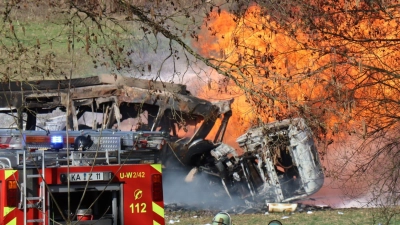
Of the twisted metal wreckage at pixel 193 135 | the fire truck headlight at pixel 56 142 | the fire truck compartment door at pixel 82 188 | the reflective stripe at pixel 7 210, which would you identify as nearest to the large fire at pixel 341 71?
the fire truck compartment door at pixel 82 188

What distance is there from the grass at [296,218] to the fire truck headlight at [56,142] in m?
7.22

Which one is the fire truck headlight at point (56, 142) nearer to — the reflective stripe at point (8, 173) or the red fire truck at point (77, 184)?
the red fire truck at point (77, 184)

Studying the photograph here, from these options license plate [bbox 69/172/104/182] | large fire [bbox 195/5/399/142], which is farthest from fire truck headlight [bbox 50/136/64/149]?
large fire [bbox 195/5/399/142]

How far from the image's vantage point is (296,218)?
16.4m

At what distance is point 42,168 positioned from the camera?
25.6 ft

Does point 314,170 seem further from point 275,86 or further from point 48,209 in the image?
point 48,209

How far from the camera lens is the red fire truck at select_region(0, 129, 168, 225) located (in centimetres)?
790

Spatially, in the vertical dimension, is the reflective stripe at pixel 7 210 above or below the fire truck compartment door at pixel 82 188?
below

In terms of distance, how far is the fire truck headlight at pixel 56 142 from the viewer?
909cm

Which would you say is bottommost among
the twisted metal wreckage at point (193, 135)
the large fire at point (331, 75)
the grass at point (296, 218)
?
the grass at point (296, 218)

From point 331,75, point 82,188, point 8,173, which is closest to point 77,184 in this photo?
point 82,188

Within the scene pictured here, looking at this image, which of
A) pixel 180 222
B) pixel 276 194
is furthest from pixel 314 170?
pixel 180 222

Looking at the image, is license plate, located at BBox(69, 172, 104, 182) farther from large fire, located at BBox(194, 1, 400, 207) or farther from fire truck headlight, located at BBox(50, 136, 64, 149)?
large fire, located at BBox(194, 1, 400, 207)

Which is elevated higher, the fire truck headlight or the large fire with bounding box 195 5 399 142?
the large fire with bounding box 195 5 399 142
